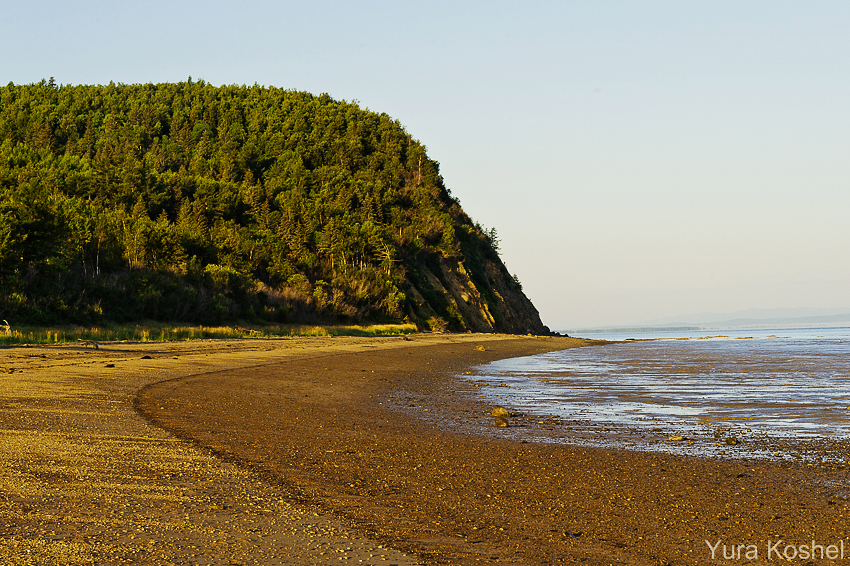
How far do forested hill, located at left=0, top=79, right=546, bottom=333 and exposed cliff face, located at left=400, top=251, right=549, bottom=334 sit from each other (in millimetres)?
240

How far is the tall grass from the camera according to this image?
83.5ft

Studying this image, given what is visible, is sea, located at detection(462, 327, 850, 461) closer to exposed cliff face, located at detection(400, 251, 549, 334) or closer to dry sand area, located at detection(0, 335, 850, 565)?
dry sand area, located at detection(0, 335, 850, 565)

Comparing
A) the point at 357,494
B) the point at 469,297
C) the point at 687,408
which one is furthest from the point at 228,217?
A: the point at 357,494

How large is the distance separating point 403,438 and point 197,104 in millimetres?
106126

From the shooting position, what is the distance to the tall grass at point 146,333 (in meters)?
25.4

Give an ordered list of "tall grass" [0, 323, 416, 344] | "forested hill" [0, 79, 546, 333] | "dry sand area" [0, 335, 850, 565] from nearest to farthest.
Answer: "dry sand area" [0, 335, 850, 565] → "tall grass" [0, 323, 416, 344] → "forested hill" [0, 79, 546, 333]

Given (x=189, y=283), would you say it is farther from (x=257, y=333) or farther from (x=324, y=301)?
(x=324, y=301)

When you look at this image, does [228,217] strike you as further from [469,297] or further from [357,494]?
[357,494]

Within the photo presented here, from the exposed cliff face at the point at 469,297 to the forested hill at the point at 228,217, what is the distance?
24 cm

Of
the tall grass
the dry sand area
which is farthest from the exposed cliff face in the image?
the dry sand area

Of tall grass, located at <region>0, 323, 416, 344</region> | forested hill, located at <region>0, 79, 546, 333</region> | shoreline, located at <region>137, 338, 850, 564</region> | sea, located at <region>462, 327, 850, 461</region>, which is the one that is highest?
forested hill, located at <region>0, 79, 546, 333</region>

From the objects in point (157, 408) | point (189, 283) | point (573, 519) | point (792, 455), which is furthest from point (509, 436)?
point (189, 283)

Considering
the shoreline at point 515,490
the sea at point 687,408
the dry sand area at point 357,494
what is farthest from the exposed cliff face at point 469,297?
the shoreline at point 515,490

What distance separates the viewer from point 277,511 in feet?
15.8
